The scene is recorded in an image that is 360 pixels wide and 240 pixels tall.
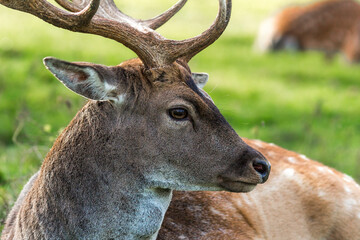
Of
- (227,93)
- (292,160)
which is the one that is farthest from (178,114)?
(227,93)

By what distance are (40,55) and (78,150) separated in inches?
301

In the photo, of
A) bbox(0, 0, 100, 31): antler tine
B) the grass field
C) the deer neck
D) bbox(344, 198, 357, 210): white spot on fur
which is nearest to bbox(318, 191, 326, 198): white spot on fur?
bbox(344, 198, 357, 210): white spot on fur

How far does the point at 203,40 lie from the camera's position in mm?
3998

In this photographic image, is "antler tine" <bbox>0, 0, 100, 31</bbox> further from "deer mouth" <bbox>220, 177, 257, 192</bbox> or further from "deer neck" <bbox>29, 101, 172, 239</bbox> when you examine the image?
"deer mouth" <bbox>220, 177, 257, 192</bbox>

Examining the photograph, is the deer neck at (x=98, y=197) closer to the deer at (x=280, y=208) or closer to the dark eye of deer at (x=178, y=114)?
the dark eye of deer at (x=178, y=114)

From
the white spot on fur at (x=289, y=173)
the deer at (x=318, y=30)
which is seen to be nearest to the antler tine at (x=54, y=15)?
the white spot on fur at (x=289, y=173)

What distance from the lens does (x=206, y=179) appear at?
389 cm

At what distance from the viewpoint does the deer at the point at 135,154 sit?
3840 millimetres

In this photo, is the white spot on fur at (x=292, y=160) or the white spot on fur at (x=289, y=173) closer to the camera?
the white spot on fur at (x=289, y=173)

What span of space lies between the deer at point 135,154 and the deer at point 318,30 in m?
10.8

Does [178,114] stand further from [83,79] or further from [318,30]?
[318,30]

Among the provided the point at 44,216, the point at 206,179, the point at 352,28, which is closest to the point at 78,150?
the point at 44,216

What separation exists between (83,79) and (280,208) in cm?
198

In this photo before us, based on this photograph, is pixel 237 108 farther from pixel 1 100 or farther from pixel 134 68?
pixel 134 68
